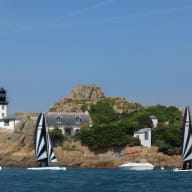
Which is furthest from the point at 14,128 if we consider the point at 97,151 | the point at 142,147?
the point at 142,147

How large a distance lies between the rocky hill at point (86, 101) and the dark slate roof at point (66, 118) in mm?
11181

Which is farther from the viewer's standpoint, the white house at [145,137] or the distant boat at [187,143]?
the white house at [145,137]

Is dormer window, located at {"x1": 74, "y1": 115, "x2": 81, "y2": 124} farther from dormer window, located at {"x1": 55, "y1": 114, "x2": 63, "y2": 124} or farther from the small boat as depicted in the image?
the small boat

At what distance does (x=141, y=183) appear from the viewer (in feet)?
195

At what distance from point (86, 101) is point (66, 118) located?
63.8ft

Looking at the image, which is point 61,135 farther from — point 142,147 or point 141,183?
point 141,183

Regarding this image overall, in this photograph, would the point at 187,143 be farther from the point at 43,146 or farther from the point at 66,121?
the point at 66,121

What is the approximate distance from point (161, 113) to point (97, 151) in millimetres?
20629

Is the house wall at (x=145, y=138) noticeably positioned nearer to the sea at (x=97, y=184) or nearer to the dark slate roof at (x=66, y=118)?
the dark slate roof at (x=66, y=118)

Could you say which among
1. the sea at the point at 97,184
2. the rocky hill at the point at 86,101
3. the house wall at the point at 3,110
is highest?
the rocky hill at the point at 86,101

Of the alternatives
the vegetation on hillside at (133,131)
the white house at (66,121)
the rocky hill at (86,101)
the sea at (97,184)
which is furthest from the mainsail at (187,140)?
the rocky hill at (86,101)

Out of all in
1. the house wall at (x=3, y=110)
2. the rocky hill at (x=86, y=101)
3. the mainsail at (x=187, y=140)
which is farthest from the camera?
the rocky hill at (x=86, y=101)

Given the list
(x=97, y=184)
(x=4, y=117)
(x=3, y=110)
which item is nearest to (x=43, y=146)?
(x=4, y=117)

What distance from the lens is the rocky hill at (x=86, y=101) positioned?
12275cm
